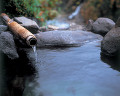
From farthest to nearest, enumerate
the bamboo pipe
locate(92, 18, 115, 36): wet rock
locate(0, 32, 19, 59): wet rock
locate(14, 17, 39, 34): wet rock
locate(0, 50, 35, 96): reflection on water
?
locate(92, 18, 115, 36): wet rock
locate(14, 17, 39, 34): wet rock
locate(0, 32, 19, 59): wet rock
the bamboo pipe
locate(0, 50, 35, 96): reflection on water

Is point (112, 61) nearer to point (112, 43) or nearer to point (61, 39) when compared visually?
point (112, 43)

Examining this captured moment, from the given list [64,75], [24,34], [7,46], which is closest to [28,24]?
[24,34]

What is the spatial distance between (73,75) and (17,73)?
1429 millimetres

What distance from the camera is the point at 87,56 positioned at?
17.7 ft

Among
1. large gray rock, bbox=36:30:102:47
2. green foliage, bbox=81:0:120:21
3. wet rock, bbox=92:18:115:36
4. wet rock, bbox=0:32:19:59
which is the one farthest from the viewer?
green foliage, bbox=81:0:120:21

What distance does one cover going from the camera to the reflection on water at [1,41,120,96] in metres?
3.31

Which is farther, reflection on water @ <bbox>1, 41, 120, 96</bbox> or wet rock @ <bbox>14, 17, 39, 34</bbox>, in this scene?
wet rock @ <bbox>14, 17, 39, 34</bbox>

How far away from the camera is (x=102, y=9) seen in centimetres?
1620

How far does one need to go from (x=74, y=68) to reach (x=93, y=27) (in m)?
4.58

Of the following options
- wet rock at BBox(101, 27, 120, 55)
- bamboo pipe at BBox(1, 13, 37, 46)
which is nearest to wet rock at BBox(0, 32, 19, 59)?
bamboo pipe at BBox(1, 13, 37, 46)

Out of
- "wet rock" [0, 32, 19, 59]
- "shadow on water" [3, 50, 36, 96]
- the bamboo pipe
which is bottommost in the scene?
"shadow on water" [3, 50, 36, 96]

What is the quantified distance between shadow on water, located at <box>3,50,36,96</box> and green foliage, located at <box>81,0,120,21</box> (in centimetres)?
1191

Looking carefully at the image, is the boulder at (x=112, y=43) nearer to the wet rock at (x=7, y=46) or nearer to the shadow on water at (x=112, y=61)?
the shadow on water at (x=112, y=61)

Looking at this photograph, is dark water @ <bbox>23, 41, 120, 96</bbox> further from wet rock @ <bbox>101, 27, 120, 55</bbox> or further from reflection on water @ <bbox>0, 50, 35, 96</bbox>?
wet rock @ <bbox>101, 27, 120, 55</bbox>
